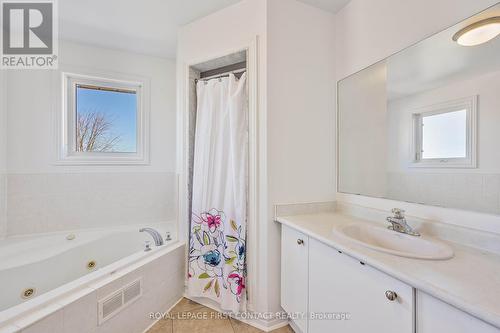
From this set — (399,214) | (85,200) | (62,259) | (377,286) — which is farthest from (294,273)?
(85,200)

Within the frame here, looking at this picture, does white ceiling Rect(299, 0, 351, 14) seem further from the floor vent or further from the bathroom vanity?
the floor vent

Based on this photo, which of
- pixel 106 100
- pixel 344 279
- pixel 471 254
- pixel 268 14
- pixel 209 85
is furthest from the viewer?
pixel 106 100

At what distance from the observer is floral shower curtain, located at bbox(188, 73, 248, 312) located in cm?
165

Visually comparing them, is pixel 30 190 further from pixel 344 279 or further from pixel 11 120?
pixel 344 279

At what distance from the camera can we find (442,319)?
2.16ft

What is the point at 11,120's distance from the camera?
1964 mm

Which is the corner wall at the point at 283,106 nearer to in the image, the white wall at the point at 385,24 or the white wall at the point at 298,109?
the white wall at the point at 298,109

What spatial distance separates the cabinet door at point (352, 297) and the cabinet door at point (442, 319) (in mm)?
30

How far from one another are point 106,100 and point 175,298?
2168 mm

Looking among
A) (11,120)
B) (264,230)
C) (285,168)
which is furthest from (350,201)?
(11,120)

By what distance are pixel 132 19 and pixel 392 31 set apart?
205 cm

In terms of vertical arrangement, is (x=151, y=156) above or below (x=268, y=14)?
below

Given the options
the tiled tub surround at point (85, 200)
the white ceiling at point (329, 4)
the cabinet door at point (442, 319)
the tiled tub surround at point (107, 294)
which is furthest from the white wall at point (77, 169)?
the cabinet door at point (442, 319)

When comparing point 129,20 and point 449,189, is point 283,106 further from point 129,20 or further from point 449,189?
point 129,20
